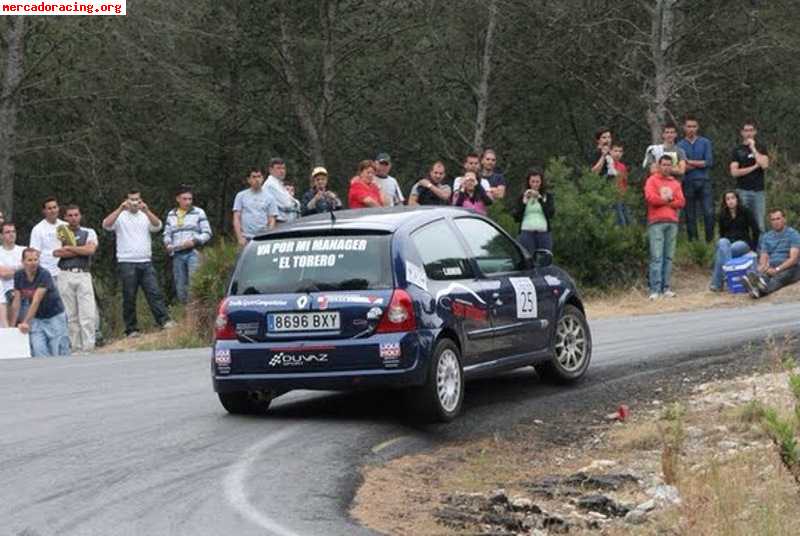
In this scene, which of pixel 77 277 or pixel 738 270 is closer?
pixel 77 277

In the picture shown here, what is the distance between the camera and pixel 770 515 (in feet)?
30.9

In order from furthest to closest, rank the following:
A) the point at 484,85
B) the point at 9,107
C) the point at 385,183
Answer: the point at 484,85 → the point at 9,107 → the point at 385,183

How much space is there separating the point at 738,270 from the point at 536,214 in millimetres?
3501

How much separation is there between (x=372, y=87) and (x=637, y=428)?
92.5 feet

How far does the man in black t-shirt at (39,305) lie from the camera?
70.1 feet

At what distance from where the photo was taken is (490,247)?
14.6 metres

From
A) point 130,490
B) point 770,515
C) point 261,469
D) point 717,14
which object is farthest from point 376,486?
point 717,14

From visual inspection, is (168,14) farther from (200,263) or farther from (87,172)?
(200,263)

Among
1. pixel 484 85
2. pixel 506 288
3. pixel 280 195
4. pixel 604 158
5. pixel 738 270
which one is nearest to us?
pixel 506 288

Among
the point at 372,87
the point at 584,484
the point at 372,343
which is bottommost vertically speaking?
the point at 584,484

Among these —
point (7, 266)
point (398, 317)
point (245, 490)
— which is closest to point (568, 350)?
point (398, 317)

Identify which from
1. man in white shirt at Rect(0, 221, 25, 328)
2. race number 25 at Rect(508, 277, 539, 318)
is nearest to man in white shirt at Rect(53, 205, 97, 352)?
man in white shirt at Rect(0, 221, 25, 328)

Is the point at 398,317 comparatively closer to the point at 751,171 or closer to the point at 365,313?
the point at 365,313

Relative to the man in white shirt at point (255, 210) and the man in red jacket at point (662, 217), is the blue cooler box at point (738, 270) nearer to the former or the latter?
the man in red jacket at point (662, 217)
